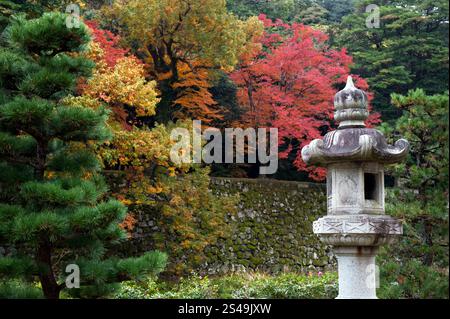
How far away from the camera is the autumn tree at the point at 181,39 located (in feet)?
44.8

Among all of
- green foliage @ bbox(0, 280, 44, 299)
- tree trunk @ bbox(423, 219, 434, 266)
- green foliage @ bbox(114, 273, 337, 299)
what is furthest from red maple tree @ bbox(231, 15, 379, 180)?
green foliage @ bbox(0, 280, 44, 299)

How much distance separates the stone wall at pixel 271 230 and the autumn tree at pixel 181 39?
2.61 metres

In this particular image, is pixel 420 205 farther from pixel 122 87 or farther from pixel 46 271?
pixel 122 87

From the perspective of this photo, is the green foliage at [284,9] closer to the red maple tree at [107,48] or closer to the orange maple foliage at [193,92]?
the orange maple foliage at [193,92]

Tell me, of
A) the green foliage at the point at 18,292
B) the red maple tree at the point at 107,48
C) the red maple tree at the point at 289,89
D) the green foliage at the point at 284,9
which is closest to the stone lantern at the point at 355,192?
the green foliage at the point at 18,292

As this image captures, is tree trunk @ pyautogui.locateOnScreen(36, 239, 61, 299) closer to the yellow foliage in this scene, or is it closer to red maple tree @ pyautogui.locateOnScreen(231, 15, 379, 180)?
the yellow foliage

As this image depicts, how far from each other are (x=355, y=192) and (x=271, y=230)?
974cm

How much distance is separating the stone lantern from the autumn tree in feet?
23.6

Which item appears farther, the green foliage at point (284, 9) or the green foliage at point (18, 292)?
the green foliage at point (284, 9)

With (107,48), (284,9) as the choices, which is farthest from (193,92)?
(284,9)

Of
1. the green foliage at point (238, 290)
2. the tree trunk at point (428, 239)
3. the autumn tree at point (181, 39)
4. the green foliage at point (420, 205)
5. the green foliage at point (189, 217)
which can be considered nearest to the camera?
the green foliage at point (420, 205)

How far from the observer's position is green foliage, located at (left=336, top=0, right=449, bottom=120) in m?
19.1

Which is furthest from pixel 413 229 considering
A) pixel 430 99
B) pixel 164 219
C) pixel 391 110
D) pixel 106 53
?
pixel 391 110

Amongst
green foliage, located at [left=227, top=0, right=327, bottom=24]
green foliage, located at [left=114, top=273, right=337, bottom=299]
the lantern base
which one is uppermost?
green foliage, located at [left=227, top=0, right=327, bottom=24]
